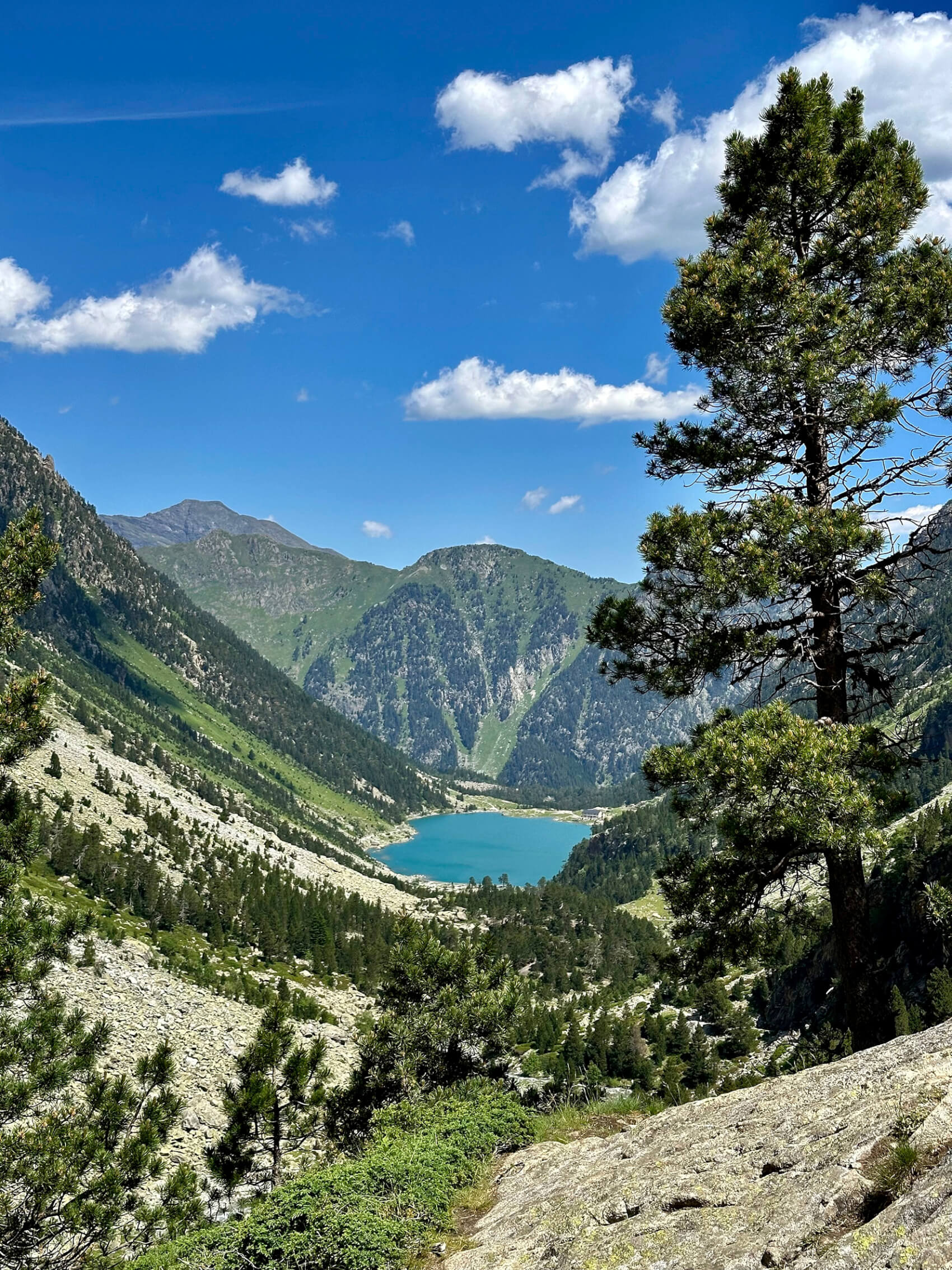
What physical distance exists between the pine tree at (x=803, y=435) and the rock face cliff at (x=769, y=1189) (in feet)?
13.0

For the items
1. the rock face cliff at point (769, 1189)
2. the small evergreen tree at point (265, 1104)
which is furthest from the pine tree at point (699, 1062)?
the rock face cliff at point (769, 1189)

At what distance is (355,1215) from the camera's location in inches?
349

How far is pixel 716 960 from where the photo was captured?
1305cm

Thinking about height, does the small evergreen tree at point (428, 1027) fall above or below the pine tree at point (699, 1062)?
above

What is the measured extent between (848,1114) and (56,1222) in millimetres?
14493

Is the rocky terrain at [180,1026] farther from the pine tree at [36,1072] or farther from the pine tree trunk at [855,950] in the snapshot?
the pine tree trunk at [855,950]

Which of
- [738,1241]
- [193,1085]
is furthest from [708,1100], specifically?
[193,1085]

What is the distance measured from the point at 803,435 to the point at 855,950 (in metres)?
8.51

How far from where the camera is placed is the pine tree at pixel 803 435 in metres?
11.5

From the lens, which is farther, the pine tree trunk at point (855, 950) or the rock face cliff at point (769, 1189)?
the pine tree trunk at point (855, 950)

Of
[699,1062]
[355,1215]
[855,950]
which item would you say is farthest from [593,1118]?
[699,1062]

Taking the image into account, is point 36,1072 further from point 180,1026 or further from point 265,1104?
point 180,1026

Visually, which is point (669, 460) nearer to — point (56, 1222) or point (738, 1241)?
point (738, 1241)

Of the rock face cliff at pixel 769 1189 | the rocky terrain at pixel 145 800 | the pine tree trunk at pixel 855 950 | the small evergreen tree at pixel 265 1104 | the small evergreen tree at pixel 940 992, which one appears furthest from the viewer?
the rocky terrain at pixel 145 800
